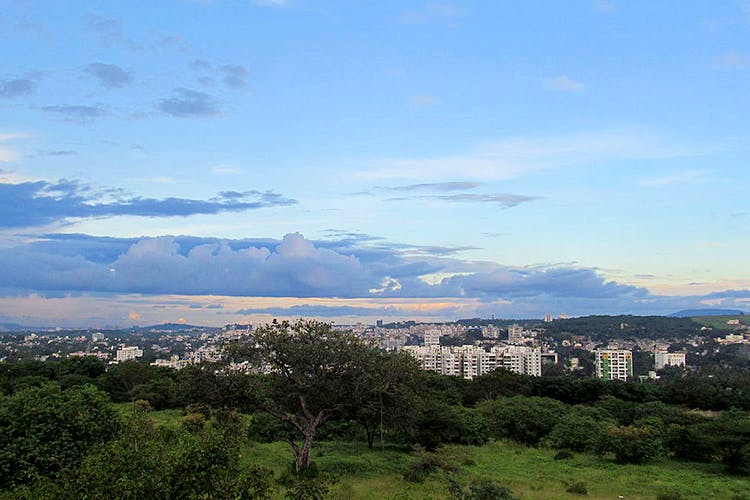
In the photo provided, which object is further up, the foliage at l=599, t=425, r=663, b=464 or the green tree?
the green tree

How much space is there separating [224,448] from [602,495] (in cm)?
1452

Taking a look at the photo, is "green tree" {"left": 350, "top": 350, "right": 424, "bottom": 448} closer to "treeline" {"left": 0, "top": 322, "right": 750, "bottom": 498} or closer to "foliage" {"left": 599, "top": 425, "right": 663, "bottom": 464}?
"treeline" {"left": 0, "top": 322, "right": 750, "bottom": 498}

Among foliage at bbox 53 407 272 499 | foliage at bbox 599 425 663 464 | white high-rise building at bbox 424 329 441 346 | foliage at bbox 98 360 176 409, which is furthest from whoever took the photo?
white high-rise building at bbox 424 329 441 346

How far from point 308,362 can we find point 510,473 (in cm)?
850

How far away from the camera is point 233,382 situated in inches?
832

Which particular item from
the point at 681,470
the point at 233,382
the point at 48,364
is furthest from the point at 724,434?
the point at 48,364

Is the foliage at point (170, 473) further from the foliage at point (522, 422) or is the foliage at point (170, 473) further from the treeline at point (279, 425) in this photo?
the foliage at point (522, 422)

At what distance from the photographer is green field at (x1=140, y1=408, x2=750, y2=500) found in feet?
64.9

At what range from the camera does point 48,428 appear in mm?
16828

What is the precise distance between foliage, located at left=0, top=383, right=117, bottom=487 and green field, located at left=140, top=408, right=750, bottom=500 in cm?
524

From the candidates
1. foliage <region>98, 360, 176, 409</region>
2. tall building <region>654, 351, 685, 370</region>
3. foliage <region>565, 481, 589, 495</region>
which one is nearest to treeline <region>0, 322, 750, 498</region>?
foliage <region>565, 481, 589, 495</region>

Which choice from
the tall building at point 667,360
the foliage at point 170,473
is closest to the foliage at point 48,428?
the foliage at point 170,473

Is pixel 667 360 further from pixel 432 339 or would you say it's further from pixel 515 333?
pixel 432 339

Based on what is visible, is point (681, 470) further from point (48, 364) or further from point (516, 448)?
point (48, 364)
